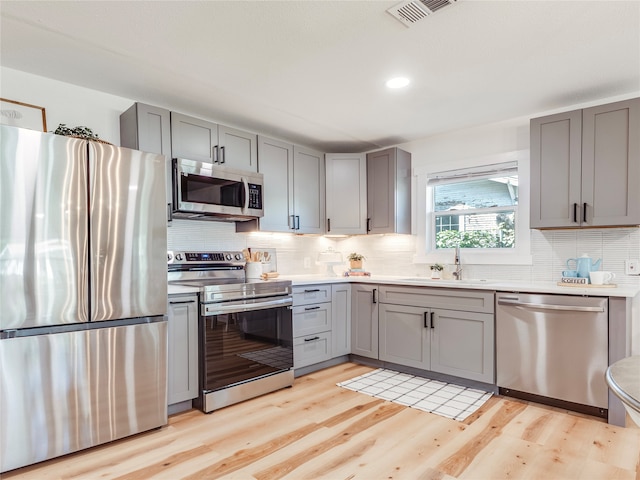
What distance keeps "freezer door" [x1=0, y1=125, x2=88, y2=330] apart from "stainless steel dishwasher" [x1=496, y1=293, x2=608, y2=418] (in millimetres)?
2798

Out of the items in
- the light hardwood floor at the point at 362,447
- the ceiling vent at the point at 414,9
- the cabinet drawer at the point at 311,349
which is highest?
the ceiling vent at the point at 414,9

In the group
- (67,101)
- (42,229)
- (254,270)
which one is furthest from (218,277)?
(67,101)

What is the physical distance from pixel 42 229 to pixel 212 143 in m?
1.57

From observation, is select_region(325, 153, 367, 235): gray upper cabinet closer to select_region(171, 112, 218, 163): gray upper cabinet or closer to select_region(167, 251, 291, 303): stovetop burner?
select_region(167, 251, 291, 303): stovetop burner

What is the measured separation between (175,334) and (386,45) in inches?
87.4

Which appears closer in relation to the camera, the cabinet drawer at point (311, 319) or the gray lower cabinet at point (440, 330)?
the gray lower cabinet at point (440, 330)

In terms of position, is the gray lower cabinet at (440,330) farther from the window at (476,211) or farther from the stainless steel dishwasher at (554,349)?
the window at (476,211)

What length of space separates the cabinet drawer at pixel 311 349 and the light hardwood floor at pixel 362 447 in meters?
0.63

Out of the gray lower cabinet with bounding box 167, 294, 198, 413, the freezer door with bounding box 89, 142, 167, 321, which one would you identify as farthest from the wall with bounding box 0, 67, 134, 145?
the gray lower cabinet with bounding box 167, 294, 198, 413

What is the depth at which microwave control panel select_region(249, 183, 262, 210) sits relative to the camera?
3469mm

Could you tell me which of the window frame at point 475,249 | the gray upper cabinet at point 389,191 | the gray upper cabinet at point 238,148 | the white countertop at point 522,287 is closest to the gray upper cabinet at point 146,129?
the gray upper cabinet at point 238,148

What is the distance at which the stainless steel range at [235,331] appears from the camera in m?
2.75

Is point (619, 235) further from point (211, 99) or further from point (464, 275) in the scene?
point (211, 99)

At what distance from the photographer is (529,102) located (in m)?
3.18
